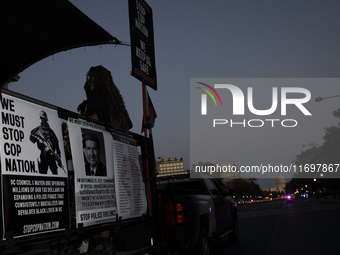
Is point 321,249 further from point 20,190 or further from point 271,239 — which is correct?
point 20,190

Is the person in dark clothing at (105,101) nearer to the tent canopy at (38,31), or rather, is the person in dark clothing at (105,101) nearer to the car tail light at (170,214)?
the tent canopy at (38,31)

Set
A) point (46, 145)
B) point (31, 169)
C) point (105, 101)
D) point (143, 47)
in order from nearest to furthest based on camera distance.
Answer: point (31, 169)
point (46, 145)
point (105, 101)
point (143, 47)

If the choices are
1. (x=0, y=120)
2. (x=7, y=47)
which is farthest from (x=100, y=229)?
(x=7, y=47)

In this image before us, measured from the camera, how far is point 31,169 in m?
2.83

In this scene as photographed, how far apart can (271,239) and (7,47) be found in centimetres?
891

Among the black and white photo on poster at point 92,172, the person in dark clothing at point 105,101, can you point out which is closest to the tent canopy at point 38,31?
the person in dark clothing at point 105,101

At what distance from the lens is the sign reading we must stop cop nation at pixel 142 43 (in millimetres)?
5547

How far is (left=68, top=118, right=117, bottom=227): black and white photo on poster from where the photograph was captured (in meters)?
3.34

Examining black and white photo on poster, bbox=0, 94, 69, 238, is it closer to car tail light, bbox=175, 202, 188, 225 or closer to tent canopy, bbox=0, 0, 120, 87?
tent canopy, bbox=0, 0, 120, 87

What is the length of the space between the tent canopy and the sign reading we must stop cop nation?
1.48 ft

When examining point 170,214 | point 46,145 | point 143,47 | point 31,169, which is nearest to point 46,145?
point 46,145

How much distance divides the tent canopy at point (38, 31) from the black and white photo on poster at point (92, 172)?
1.45 m

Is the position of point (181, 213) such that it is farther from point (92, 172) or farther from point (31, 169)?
point (31, 169)

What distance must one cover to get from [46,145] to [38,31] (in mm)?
2077
